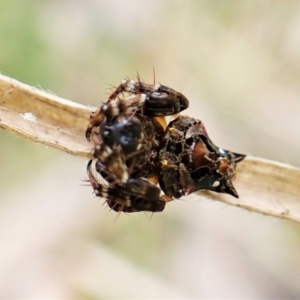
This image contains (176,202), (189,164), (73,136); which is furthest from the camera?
(176,202)

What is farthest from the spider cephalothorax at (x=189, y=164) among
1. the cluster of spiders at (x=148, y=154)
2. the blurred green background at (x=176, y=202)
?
the blurred green background at (x=176, y=202)

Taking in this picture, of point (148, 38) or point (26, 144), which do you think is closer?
point (26, 144)

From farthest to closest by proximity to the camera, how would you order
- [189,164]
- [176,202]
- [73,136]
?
[176,202] < [189,164] < [73,136]

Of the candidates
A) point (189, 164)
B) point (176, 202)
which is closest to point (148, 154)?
point (189, 164)

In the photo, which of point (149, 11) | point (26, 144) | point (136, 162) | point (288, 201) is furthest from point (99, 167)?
point (149, 11)

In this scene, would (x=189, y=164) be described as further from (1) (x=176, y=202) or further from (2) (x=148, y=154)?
(1) (x=176, y=202)

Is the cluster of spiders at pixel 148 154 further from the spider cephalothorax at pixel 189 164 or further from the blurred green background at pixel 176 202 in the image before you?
the blurred green background at pixel 176 202

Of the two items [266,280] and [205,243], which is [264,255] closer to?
[266,280]
